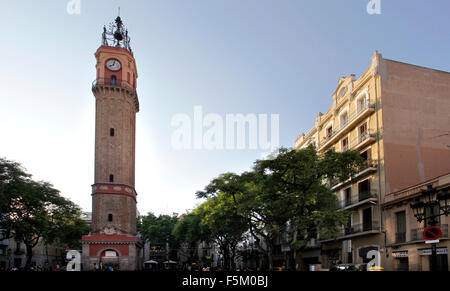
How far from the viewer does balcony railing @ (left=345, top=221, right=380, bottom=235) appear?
106 ft

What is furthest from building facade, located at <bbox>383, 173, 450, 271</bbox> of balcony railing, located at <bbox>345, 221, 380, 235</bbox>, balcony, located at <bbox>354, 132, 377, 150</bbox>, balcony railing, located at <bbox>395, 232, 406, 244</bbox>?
balcony, located at <bbox>354, 132, 377, 150</bbox>

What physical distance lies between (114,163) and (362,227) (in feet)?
112

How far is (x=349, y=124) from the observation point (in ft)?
124

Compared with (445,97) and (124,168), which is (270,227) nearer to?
(445,97)

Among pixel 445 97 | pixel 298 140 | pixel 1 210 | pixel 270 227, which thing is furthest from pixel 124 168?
pixel 445 97

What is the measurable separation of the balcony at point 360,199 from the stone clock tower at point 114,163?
27.3 meters

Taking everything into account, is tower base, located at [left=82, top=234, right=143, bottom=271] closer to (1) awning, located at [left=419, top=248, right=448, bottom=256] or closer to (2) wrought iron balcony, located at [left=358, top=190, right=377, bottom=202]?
(2) wrought iron balcony, located at [left=358, top=190, right=377, bottom=202]

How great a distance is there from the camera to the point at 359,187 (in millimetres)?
36469

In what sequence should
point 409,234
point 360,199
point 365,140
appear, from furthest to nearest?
point 360,199, point 365,140, point 409,234

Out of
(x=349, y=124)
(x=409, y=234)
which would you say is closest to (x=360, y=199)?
(x=409, y=234)

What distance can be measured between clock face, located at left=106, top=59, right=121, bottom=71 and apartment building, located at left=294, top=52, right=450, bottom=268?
117ft

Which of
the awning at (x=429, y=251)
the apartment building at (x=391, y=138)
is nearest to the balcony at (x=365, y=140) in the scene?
the apartment building at (x=391, y=138)

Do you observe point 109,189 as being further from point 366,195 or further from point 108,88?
point 366,195

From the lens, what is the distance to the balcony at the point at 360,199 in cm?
3284
